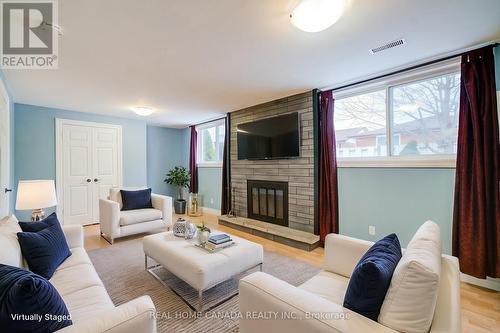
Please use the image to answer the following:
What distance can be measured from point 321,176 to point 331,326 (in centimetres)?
267

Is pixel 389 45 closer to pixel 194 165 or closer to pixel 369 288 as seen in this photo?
pixel 369 288

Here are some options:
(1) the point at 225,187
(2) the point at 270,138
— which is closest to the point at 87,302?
(2) the point at 270,138

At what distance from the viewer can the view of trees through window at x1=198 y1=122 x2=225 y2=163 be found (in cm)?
554

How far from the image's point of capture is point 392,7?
5.48 feet

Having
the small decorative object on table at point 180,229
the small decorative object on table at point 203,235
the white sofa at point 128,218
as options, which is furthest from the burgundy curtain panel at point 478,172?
the white sofa at point 128,218

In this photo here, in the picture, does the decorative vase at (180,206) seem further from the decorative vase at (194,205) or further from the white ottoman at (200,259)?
the white ottoman at (200,259)

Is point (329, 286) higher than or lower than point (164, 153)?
lower

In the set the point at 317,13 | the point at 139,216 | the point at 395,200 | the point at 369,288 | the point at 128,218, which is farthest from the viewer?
the point at 139,216

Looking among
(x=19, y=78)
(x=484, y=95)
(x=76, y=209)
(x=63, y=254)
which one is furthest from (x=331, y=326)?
(x=76, y=209)

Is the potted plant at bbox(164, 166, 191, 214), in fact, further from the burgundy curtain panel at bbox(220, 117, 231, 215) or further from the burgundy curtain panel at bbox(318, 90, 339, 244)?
the burgundy curtain panel at bbox(318, 90, 339, 244)

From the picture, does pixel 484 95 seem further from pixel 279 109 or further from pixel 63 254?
pixel 63 254

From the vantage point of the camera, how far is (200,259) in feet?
6.31

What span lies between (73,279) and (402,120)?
11.7 ft

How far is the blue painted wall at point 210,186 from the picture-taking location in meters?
5.46
